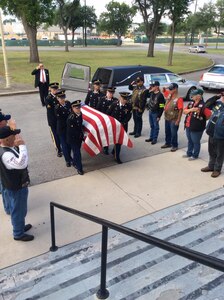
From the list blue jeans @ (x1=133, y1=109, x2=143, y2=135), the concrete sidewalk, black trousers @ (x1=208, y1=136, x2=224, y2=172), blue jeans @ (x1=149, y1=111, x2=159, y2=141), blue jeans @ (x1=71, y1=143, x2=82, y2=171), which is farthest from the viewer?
blue jeans @ (x1=133, y1=109, x2=143, y2=135)

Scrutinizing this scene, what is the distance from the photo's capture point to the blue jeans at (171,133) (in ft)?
23.2

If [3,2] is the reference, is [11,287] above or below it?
below

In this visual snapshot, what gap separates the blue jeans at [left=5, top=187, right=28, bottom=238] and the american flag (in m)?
2.25

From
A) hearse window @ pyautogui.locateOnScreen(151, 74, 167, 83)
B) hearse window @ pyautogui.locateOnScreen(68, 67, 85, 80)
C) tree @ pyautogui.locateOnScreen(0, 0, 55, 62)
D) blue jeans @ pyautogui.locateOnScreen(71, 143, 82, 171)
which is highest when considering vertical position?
tree @ pyautogui.locateOnScreen(0, 0, 55, 62)

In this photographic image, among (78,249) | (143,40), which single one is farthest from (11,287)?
(143,40)

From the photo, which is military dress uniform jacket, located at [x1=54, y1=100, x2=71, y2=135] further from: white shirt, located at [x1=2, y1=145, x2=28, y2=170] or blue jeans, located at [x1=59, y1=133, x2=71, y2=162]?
white shirt, located at [x1=2, y1=145, x2=28, y2=170]

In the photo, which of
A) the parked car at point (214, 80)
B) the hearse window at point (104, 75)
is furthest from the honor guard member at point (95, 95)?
the parked car at point (214, 80)

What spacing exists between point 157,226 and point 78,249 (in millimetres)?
1235

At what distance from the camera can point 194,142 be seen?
6590 mm

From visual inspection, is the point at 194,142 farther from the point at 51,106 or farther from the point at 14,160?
the point at 14,160

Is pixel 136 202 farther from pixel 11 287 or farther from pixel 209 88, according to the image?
pixel 209 88

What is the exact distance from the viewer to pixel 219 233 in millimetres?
4172

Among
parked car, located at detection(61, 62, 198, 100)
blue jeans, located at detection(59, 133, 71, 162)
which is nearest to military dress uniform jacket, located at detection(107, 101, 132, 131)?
blue jeans, located at detection(59, 133, 71, 162)

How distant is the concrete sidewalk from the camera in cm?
420
